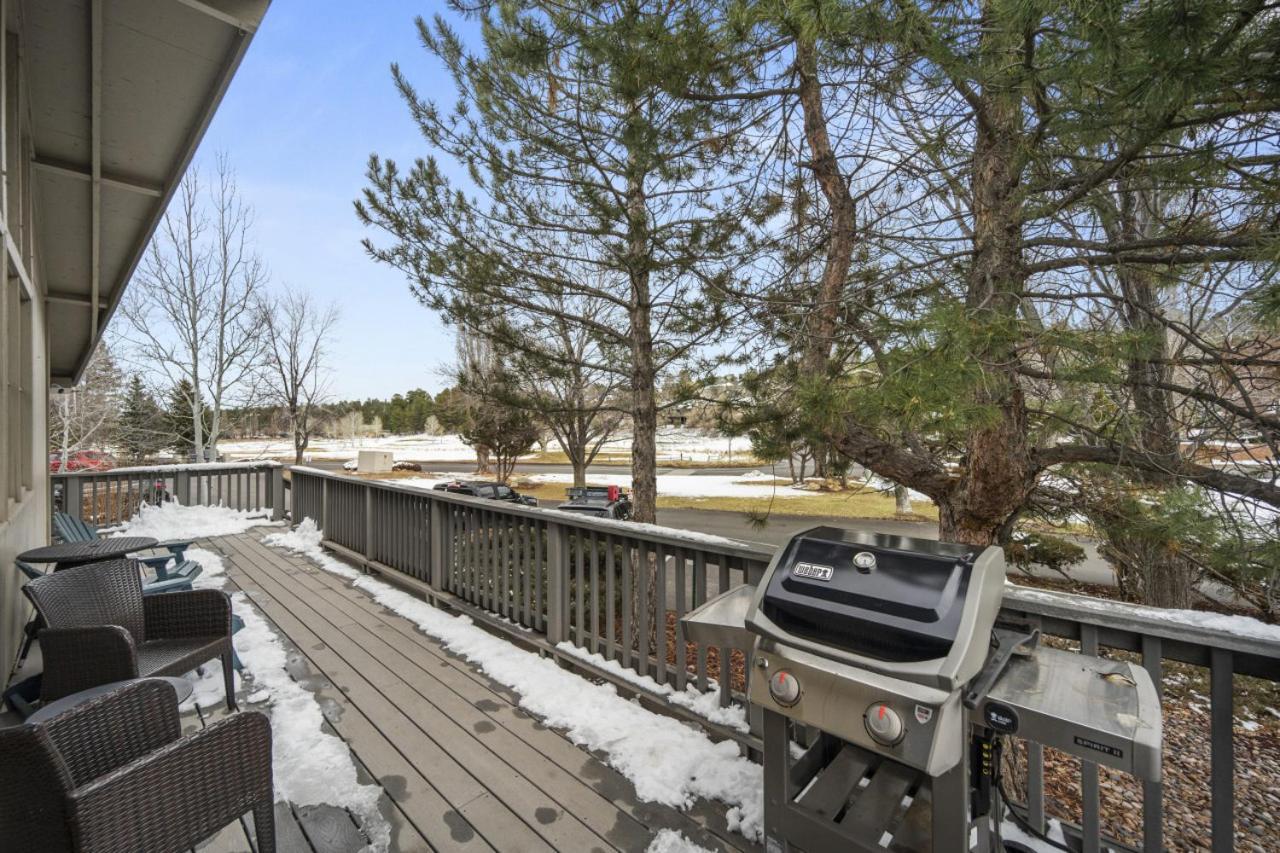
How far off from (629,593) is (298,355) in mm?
19624

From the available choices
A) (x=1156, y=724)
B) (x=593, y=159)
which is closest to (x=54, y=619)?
(x=1156, y=724)

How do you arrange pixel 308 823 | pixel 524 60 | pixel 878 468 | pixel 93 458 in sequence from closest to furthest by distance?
pixel 308 823
pixel 524 60
pixel 878 468
pixel 93 458

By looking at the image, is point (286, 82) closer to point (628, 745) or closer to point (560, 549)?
point (560, 549)

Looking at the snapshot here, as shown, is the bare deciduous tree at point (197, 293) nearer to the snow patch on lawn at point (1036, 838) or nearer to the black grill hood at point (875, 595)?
the black grill hood at point (875, 595)

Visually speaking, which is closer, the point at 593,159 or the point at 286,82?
the point at 593,159

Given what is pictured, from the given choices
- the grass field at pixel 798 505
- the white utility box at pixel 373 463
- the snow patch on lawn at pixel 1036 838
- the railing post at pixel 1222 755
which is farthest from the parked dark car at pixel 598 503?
the white utility box at pixel 373 463

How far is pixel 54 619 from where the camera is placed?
7.00ft

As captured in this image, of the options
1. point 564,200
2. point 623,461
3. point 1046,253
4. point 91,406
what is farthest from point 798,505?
point 91,406

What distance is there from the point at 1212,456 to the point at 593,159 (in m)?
5.04

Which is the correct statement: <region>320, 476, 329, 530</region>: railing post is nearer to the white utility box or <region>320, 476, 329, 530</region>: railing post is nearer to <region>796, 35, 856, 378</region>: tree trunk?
<region>796, 35, 856, 378</region>: tree trunk

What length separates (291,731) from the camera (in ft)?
8.31

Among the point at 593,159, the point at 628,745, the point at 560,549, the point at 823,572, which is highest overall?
the point at 593,159

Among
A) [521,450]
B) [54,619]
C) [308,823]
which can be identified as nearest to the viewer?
[308,823]

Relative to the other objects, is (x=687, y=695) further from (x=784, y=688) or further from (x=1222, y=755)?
(x=1222, y=755)
